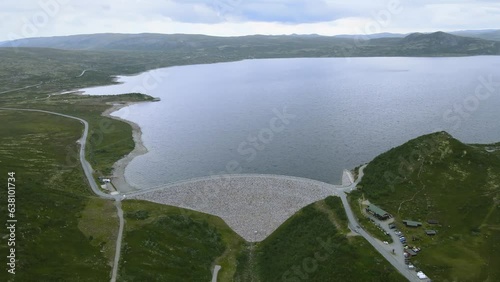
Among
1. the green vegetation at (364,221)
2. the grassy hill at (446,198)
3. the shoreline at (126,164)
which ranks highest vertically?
the grassy hill at (446,198)

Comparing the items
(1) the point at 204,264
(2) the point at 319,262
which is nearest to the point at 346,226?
(2) the point at 319,262

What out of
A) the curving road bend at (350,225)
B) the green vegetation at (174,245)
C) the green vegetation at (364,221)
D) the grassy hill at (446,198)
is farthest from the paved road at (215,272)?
the grassy hill at (446,198)

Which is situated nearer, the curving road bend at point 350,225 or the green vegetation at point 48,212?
the green vegetation at point 48,212

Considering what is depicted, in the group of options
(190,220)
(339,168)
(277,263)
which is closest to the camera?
(277,263)

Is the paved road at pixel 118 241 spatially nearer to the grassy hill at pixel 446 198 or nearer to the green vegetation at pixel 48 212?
the green vegetation at pixel 48 212

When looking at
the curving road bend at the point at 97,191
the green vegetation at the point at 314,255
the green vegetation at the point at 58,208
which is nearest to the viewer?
the green vegetation at the point at 58,208

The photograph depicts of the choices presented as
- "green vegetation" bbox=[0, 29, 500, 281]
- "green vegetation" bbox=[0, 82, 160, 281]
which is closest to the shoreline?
"green vegetation" bbox=[0, 82, 160, 281]

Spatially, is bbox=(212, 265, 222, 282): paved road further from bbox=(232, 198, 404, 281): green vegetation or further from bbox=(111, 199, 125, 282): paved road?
bbox=(111, 199, 125, 282): paved road

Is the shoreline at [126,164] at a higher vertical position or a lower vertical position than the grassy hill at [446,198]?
lower

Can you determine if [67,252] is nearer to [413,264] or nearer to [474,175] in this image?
[413,264]
